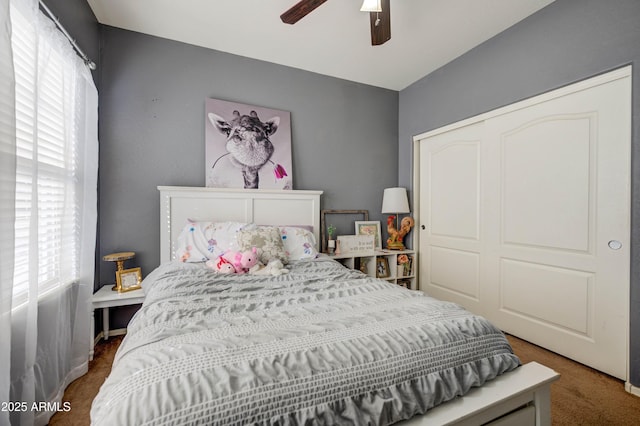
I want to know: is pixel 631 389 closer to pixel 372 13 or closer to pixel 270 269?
pixel 270 269

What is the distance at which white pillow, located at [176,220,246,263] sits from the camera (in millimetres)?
2123

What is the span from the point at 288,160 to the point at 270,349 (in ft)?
7.43

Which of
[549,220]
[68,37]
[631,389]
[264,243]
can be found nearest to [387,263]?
[549,220]

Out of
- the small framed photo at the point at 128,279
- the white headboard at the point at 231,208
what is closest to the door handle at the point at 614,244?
the white headboard at the point at 231,208

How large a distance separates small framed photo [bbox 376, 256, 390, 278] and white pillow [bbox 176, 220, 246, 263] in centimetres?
169

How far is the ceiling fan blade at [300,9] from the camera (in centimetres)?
152

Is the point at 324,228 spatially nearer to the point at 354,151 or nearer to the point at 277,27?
the point at 354,151

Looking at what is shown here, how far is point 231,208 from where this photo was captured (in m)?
2.56

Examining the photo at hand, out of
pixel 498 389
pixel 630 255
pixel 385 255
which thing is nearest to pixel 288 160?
pixel 385 255

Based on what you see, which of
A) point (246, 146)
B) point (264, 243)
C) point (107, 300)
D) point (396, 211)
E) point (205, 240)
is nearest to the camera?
point (107, 300)

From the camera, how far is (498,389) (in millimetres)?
955

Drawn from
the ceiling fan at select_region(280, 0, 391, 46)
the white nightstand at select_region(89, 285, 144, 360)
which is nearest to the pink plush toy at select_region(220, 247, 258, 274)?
the white nightstand at select_region(89, 285, 144, 360)

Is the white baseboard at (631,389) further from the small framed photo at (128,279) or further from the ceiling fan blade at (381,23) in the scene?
the small framed photo at (128,279)

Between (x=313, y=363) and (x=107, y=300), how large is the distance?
1.95 meters
